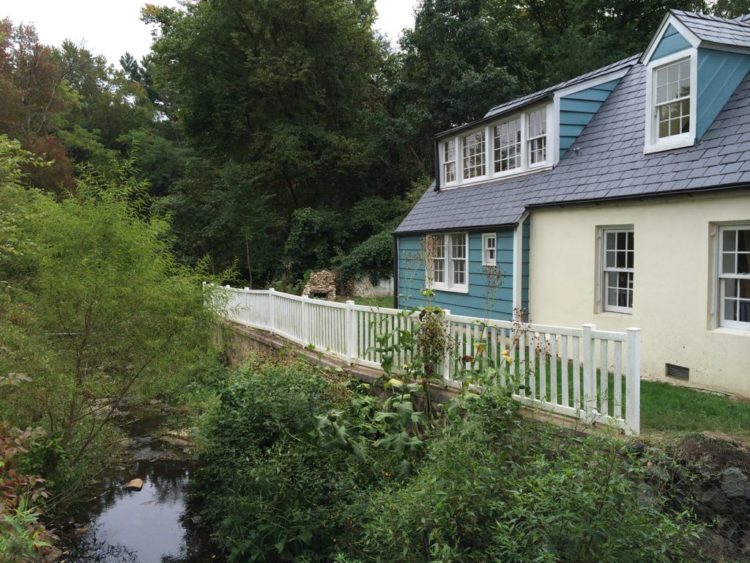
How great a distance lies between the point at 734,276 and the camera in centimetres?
710

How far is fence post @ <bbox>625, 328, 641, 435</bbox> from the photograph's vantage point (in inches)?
191

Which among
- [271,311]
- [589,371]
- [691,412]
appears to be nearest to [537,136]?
[691,412]

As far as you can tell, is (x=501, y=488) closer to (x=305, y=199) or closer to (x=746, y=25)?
(x=746, y=25)

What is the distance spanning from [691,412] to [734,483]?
1.90 metres

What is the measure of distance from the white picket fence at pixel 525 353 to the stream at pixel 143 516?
9.45 ft

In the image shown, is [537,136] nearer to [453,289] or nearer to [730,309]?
[453,289]

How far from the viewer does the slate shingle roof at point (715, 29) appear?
8031 millimetres

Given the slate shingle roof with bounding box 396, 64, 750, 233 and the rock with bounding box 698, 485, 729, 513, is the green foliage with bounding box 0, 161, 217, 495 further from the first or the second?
the slate shingle roof with bounding box 396, 64, 750, 233

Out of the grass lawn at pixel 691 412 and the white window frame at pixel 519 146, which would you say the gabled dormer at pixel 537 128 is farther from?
the grass lawn at pixel 691 412

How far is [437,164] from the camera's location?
15.1m

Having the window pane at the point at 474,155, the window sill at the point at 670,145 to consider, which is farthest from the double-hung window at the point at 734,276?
the window pane at the point at 474,155

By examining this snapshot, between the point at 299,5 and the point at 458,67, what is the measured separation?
7.72 m

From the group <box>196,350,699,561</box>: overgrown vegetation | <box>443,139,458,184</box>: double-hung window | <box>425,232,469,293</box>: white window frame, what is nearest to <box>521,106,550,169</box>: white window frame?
<box>425,232,469,293</box>: white window frame

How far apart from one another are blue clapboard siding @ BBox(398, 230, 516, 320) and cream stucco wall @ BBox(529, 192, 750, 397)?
4.00 ft
